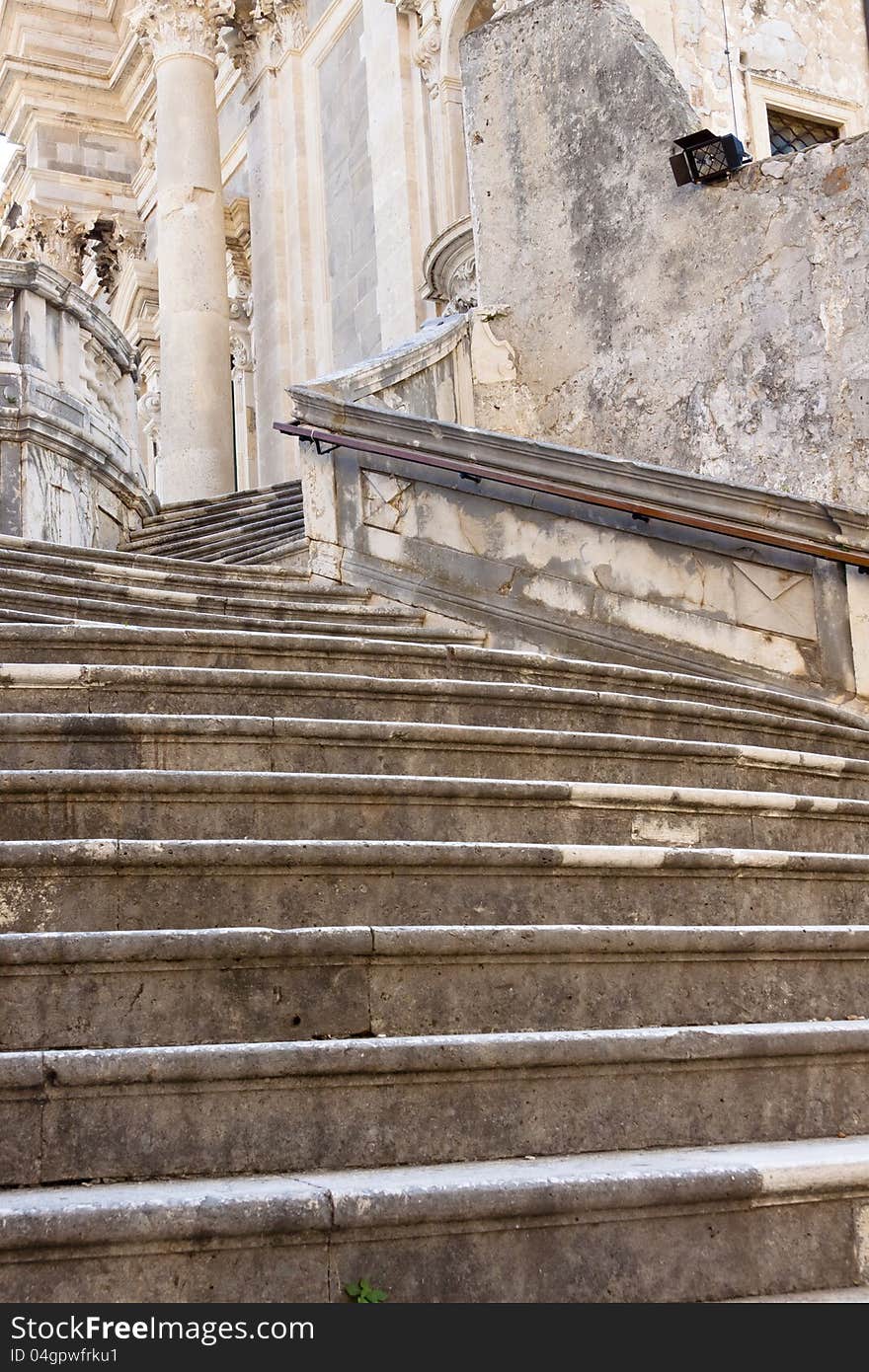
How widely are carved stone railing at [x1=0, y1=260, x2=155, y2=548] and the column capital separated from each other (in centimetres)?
582

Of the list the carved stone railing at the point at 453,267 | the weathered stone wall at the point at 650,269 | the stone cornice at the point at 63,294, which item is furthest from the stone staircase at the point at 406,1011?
the carved stone railing at the point at 453,267

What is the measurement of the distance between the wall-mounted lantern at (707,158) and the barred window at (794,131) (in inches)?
181

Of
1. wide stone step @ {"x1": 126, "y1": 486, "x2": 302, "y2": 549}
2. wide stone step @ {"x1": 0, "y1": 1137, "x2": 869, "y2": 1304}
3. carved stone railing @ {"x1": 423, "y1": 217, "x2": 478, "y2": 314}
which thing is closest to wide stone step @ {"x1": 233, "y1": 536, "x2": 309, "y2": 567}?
wide stone step @ {"x1": 126, "y1": 486, "x2": 302, "y2": 549}

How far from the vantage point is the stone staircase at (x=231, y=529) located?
33.5 ft

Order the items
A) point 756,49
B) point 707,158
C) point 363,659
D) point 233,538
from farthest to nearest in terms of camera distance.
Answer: point 756,49
point 233,538
point 707,158
point 363,659

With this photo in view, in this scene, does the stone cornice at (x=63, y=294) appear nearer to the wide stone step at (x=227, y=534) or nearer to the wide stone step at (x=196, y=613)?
the wide stone step at (x=227, y=534)

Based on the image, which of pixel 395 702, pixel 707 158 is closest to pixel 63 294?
pixel 707 158

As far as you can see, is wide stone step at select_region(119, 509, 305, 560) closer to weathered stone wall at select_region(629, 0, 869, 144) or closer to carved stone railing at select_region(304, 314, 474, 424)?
carved stone railing at select_region(304, 314, 474, 424)

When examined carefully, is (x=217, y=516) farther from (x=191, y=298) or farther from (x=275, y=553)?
(x=191, y=298)

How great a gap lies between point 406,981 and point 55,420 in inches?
311

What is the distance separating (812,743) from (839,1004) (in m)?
→ 2.24

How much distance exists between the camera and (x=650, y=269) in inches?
361

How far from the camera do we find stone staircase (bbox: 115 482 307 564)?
10.2 meters
